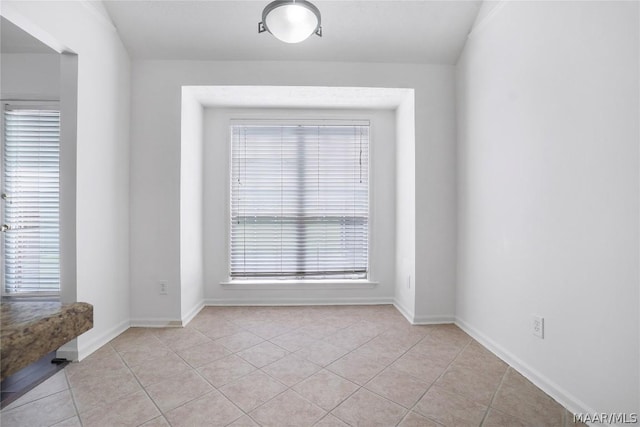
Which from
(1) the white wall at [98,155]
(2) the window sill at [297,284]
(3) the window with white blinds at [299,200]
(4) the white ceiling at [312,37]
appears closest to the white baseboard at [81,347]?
(1) the white wall at [98,155]

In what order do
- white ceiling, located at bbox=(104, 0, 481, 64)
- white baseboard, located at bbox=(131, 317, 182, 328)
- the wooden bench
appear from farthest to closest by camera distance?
white baseboard, located at bbox=(131, 317, 182, 328), white ceiling, located at bbox=(104, 0, 481, 64), the wooden bench

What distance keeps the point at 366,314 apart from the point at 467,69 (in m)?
2.43

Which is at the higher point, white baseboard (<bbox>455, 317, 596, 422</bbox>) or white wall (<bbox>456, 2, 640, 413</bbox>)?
white wall (<bbox>456, 2, 640, 413</bbox>)

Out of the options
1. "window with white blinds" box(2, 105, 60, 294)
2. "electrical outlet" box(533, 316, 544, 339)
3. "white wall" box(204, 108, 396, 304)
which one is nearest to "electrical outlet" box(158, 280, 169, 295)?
"white wall" box(204, 108, 396, 304)

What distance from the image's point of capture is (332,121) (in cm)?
309

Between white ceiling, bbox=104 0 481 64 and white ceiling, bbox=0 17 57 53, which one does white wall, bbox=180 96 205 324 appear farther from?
white ceiling, bbox=0 17 57 53

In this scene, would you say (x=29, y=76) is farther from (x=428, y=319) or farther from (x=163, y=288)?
(x=428, y=319)

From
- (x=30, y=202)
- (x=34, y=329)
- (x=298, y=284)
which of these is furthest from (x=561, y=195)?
(x=30, y=202)

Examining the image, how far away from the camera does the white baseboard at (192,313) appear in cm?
251

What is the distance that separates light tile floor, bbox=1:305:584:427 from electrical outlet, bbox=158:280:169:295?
317 millimetres

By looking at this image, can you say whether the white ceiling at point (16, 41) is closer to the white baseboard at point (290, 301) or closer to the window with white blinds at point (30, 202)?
the window with white blinds at point (30, 202)

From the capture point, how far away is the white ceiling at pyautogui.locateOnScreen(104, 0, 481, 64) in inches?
86.2

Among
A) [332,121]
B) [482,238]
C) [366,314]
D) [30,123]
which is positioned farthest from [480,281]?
[30,123]

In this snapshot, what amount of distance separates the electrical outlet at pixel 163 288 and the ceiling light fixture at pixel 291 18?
222 cm
